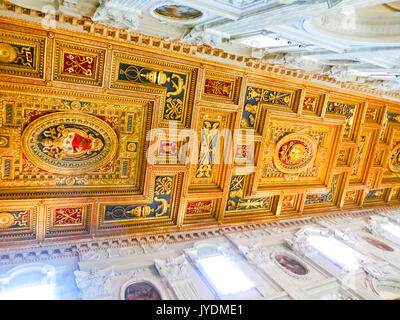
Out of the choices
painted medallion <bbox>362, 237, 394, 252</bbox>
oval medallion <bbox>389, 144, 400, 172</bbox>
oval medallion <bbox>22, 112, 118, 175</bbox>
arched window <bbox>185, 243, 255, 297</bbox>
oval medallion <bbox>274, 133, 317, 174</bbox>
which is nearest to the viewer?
oval medallion <bbox>22, 112, 118, 175</bbox>

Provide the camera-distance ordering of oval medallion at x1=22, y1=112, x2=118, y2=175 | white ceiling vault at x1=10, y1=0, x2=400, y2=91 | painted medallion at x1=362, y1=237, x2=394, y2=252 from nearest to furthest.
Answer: white ceiling vault at x1=10, y1=0, x2=400, y2=91
oval medallion at x1=22, y1=112, x2=118, y2=175
painted medallion at x1=362, y1=237, x2=394, y2=252

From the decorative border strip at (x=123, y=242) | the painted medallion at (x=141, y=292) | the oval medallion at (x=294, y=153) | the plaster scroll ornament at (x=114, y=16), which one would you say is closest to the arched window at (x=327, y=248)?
the decorative border strip at (x=123, y=242)

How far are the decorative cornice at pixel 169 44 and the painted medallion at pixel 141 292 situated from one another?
4.97 metres

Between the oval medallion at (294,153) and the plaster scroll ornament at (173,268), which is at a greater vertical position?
the oval medallion at (294,153)

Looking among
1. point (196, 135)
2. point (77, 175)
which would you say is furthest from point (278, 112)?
point (77, 175)

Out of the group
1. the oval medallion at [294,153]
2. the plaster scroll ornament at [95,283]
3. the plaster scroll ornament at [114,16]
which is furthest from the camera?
the oval medallion at [294,153]

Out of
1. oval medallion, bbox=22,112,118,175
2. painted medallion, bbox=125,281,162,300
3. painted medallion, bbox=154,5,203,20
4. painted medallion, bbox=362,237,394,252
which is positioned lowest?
painted medallion, bbox=125,281,162,300

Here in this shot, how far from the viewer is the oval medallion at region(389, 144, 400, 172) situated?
11.3 m

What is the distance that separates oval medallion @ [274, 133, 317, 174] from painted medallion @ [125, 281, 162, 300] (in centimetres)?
505

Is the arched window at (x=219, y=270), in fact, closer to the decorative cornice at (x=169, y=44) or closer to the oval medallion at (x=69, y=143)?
the oval medallion at (x=69, y=143)

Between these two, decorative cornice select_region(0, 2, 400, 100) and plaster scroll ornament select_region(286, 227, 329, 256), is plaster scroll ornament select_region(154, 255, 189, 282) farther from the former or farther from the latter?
decorative cornice select_region(0, 2, 400, 100)

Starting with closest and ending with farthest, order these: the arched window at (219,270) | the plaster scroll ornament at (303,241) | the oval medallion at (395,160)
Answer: the arched window at (219,270) → the plaster scroll ornament at (303,241) → the oval medallion at (395,160)

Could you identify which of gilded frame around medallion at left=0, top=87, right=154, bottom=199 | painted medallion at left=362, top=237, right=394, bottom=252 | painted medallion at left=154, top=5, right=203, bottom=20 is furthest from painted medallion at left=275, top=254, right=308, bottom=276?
painted medallion at left=154, top=5, right=203, bottom=20

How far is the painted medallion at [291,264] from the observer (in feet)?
22.8
